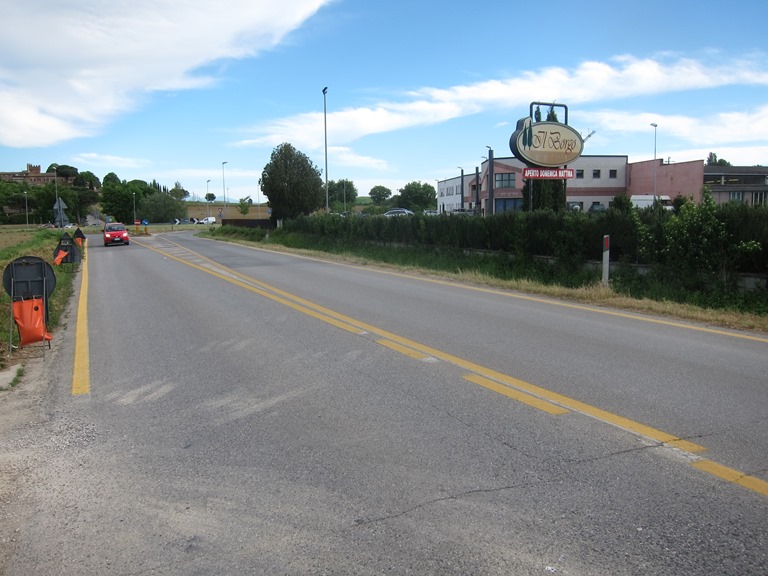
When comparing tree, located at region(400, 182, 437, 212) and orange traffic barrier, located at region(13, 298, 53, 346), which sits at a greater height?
tree, located at region(400, 182, 437, 212)

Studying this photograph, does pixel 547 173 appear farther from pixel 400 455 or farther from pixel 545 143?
pixel 400 455

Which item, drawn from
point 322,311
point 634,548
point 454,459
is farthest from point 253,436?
point 322,311

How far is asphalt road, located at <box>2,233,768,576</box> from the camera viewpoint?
10.7 feet

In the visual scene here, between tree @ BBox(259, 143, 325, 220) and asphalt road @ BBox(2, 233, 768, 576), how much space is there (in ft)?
123

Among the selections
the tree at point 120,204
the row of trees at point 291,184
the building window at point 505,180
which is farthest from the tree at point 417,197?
the row of trees at point 291,184

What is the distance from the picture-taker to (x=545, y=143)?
834 inches

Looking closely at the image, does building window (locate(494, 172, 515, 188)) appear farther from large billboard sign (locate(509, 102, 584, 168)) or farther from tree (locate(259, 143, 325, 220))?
large billboard sign (locate(509, 102, 584, 168))

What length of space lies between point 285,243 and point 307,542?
3779 cm

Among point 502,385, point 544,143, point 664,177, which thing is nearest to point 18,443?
point 502,385

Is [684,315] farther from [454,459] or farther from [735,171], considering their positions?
[735,171]

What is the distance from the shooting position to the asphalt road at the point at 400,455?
3275 millimetres

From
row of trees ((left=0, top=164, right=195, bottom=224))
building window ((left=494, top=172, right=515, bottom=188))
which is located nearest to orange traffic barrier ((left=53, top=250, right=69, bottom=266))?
building window ((left=494, top=172, right=515, bottom=188))

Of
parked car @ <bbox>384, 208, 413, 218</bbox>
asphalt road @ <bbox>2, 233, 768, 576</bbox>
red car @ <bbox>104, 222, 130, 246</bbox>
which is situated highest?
parked car @ <bbox>384, 208, 413, 218</bbox>

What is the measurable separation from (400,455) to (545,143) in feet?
61.1
